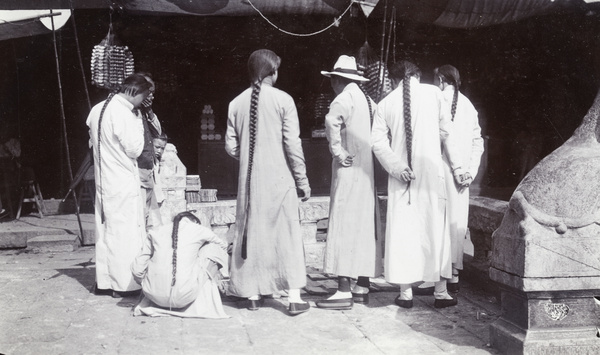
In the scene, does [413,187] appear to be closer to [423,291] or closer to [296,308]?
[423,291]

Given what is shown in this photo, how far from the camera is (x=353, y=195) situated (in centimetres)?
593

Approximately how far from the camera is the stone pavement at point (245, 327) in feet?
15.5

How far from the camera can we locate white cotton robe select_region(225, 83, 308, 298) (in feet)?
18.6

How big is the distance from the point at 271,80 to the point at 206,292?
5.89 ft

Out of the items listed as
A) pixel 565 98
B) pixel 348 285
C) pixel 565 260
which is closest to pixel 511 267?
pixel 565 260

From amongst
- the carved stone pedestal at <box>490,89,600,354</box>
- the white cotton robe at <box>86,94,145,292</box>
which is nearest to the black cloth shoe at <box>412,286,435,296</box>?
the carved stone pedestal at <box>490,89,600,354</box>

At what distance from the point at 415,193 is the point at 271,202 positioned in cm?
120

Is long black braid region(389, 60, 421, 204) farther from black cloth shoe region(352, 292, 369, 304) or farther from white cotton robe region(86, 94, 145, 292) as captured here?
white cotton robe region(86, 94, 145, 292)

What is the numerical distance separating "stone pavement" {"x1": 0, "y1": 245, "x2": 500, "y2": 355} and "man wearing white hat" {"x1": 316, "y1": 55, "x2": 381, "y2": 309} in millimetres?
398

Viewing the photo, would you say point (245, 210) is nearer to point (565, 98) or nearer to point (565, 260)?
point (565, 260)

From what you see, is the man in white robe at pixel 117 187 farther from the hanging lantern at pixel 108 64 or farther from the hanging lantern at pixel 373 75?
the hanging lantern at pixel 373 75

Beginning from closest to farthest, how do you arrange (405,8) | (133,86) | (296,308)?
(296,308), (133,86), (405,8)

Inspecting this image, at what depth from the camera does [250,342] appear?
15.9ft

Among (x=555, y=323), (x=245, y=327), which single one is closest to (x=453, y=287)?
(x=555, y=323)
